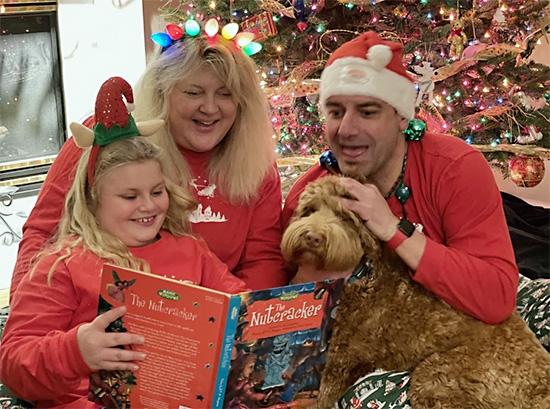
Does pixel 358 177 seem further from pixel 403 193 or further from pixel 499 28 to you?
pixel 499 28

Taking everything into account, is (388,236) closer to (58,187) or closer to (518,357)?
(518,357)

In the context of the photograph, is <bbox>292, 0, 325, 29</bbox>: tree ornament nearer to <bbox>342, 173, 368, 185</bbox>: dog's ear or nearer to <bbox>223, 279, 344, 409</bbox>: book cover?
<bbox>342, 173, 368, 185</bbox>: dog's ear

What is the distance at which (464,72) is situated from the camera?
3.87 metres

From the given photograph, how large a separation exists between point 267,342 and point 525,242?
2.46 meters

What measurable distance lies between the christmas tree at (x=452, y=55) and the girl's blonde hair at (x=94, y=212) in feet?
6.62

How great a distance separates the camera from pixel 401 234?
163 centimetres

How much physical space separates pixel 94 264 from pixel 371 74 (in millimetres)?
888

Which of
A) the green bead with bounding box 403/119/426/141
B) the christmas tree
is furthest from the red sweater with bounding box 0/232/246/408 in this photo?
the christmas tree

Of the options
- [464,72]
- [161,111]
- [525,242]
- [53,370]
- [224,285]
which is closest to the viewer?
[53,370]

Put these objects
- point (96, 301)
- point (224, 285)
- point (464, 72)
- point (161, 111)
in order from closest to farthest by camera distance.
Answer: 1. point (96, 301)
2. point (224, 285)
3. point (161, 111)
4. point (464, 72)

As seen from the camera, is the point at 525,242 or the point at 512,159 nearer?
the point at 525,242

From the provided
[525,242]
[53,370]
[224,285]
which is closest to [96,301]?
[53,370]

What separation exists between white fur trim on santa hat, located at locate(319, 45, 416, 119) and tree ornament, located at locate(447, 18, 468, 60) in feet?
6.64

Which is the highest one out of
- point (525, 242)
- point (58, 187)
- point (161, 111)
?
point (161, 111)
